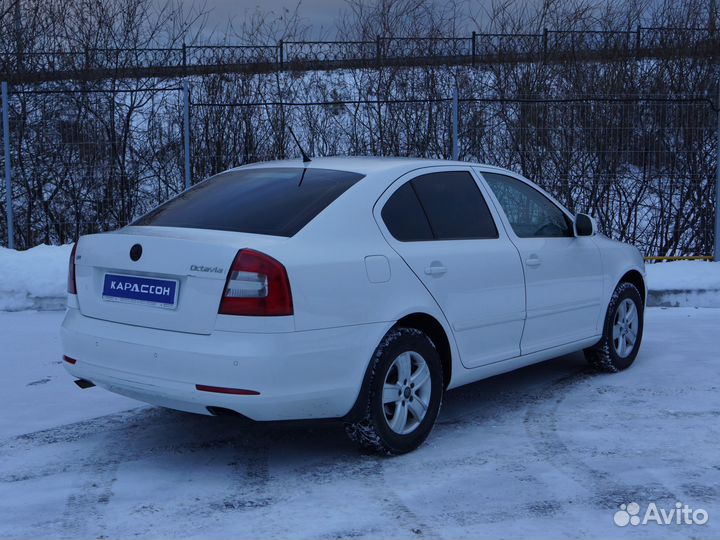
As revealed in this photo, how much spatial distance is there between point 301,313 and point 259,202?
0.89 meters

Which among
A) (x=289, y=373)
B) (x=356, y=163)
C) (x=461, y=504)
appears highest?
(x=356, y=163)

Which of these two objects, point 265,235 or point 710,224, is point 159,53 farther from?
point 265,235

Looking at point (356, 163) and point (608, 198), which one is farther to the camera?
point (608, 198)

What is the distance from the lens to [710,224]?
11367 millimetres

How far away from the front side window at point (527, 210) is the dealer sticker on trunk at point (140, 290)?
2.40 metres

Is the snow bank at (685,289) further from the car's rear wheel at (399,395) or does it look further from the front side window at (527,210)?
the car's rear wheel at (399,395)

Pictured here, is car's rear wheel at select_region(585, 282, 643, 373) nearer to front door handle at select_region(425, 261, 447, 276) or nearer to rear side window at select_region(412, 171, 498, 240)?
rear side window at select_region(412, 171, 498, 240)

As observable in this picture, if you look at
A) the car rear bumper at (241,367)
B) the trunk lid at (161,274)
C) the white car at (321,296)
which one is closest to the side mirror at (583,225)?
the white car at (321,296)

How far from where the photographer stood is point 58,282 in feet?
31.0

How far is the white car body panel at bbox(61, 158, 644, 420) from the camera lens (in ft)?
13.1

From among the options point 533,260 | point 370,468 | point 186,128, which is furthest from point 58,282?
point 370,468

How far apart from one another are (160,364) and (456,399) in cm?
243

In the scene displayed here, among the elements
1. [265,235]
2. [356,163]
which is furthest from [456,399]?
[265,235]

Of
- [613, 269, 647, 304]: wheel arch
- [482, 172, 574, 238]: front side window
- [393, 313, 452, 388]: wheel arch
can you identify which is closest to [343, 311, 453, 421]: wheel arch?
[393, 313, 452, 388]: wheel arch
